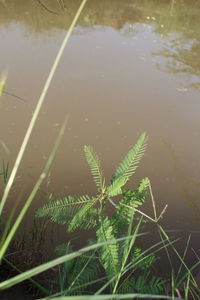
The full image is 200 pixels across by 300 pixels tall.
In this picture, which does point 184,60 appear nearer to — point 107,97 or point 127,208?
point 107,97

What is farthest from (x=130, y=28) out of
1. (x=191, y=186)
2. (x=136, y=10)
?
(x=191, y=186)

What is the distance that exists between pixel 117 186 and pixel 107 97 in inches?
92.2

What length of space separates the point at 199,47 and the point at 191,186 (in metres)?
3.06

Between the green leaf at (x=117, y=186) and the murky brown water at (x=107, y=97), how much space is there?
77 centimetres

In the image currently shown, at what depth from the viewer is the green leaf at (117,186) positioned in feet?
4.00

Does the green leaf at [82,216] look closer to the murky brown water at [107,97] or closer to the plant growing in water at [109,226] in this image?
the plant growing in water at [109,226]

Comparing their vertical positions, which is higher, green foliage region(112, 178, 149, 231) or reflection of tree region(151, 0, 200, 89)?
reflection of tree region(151, 0, 200, 89)

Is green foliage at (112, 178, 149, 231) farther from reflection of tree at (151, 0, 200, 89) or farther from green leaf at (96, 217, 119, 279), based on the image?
reflection of tree at (151, 0, 200, 89)

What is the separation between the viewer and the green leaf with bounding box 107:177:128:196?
1.22m

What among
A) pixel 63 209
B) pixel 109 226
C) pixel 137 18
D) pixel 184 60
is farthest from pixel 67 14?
pixel 109 226

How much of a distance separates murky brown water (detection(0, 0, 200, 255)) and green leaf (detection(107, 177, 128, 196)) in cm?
77

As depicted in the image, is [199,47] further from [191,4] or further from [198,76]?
[191,4]

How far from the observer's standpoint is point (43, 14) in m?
5.35

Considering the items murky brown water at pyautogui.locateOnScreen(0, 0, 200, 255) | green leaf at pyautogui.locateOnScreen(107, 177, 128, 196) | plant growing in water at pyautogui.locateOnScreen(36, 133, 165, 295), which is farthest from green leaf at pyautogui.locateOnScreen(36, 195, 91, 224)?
murky brown water at pyautogui.locateOnScreen(0, 0, 200, 255)
